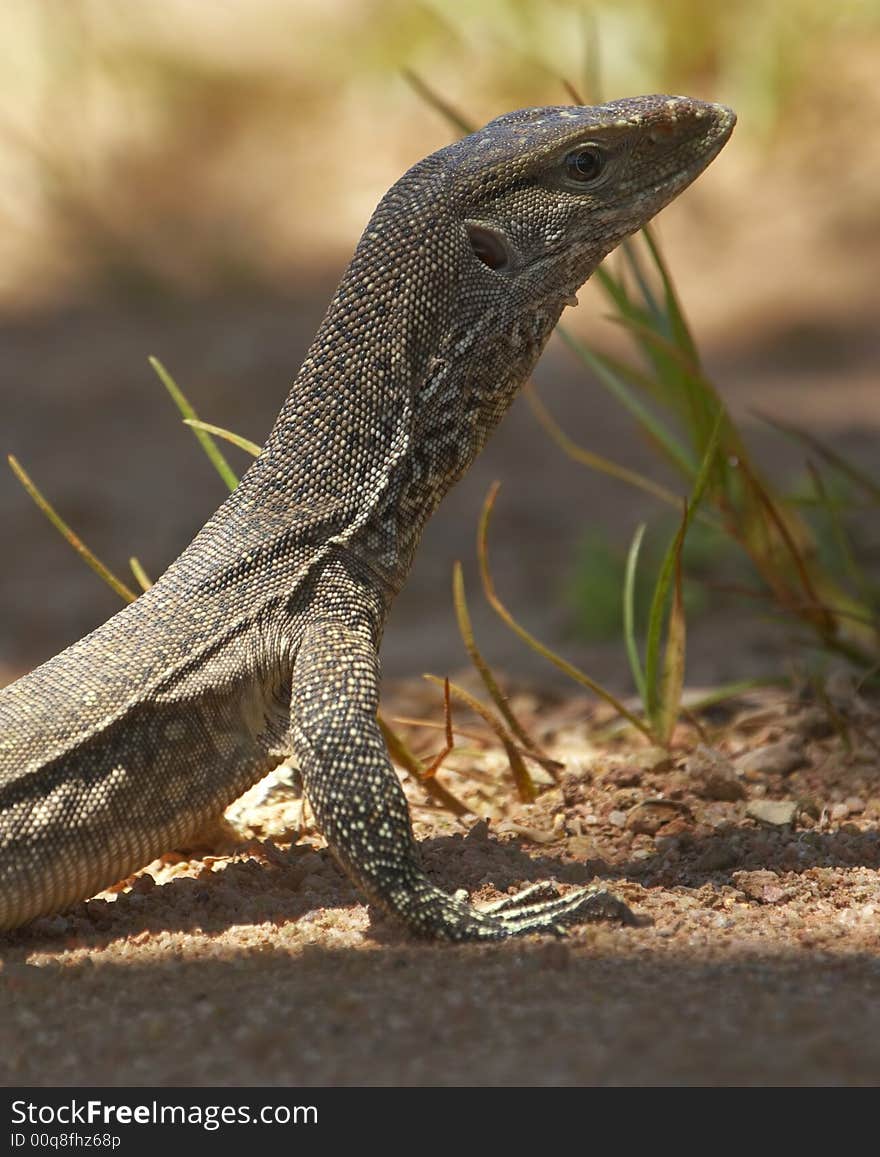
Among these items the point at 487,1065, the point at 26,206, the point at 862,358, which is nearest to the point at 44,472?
the point at 26,206

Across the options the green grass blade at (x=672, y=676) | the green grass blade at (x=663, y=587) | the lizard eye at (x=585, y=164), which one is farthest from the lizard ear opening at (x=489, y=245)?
the green grass blade at (x=672, y=676)

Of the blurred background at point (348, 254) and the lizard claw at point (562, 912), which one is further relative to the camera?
the blurred background at point (348, 254)

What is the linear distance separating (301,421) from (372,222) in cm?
61

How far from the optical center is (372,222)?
4.05 m

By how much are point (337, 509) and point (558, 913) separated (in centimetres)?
126

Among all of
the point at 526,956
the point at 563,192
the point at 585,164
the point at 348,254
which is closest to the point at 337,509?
the point at 563,192

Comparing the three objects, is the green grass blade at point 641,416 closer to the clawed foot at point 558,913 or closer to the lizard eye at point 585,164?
the lizard eye at point 585,164

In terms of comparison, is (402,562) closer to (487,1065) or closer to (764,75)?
(487,1065)

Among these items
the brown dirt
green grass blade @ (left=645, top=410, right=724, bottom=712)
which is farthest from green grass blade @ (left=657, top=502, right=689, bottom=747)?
the brown dirt

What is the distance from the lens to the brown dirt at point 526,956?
2.79 metres

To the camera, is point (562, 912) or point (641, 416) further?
point (641, 416)

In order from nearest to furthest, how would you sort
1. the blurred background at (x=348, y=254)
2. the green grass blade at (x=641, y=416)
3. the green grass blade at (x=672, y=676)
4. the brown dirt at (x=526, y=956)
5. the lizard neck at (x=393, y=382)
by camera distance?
the brown dirt at (x=526, y=956) < the lizard neck at (x=393, y=382) < the green grass blade at (x=672, y=676) < the green grass blade at (x=641, y=416) < the blurred background at (x=348, y=254)

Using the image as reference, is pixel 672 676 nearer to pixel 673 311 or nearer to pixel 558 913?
pixel 673 311

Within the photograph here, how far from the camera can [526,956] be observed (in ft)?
10.9
